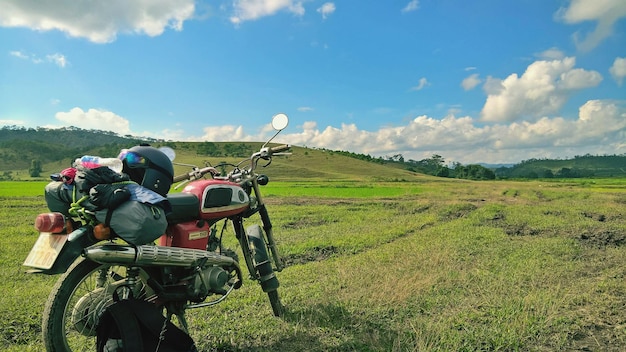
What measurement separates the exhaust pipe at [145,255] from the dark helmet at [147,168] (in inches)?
25.4

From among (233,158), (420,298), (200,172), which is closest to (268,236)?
(200,172)

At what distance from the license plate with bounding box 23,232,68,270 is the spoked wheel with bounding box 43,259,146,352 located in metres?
0.15

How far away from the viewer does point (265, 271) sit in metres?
4.34

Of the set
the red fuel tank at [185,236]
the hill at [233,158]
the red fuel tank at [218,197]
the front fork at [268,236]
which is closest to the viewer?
the red fuel tank at [185,236]

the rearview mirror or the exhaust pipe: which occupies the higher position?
the rearview mirror

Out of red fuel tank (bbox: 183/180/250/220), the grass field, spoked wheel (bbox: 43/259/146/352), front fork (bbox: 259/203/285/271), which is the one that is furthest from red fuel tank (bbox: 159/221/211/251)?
front fork (bbox: 259/203/285/271)

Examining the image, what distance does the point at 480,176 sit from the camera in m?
92.0

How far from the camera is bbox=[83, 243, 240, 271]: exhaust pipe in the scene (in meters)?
2.69

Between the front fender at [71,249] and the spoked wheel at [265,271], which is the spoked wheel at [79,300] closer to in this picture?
the front fender at [71,249]

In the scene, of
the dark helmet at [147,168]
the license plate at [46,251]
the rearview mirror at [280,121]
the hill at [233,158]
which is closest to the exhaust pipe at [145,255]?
the license plate at [46,251]

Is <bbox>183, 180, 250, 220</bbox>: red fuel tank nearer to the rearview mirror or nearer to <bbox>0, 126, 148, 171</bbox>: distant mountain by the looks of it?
the rearview mirror

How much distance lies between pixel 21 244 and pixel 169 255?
8.26 metres

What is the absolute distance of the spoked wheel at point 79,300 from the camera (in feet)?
9.18

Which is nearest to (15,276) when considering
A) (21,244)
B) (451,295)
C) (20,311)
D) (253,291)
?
(20,311)
